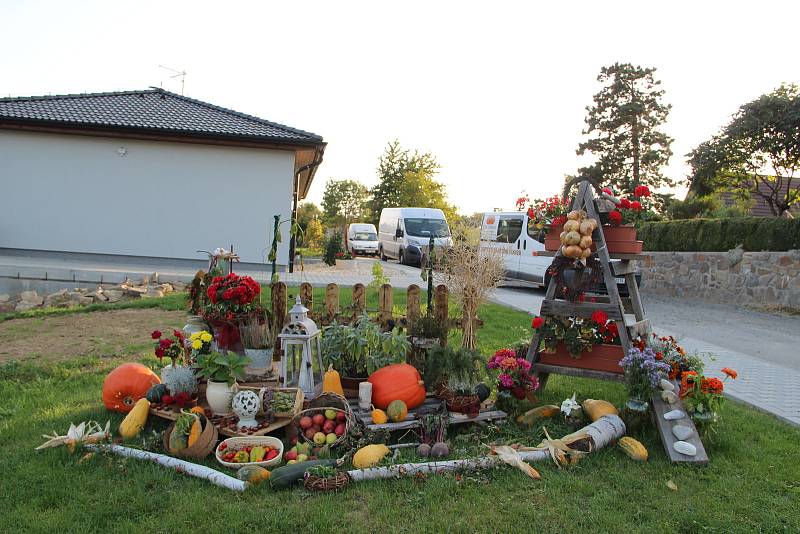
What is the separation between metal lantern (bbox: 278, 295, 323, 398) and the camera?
4656mm

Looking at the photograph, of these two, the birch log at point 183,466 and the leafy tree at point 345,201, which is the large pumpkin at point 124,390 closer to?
the birch log at point 183,466

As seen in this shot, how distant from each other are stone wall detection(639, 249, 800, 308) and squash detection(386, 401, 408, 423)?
12459mm

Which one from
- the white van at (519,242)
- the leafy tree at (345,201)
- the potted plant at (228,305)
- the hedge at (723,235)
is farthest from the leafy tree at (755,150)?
the leafy tree at (345,201)

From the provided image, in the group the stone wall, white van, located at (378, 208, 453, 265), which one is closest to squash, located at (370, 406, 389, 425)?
the stone wall

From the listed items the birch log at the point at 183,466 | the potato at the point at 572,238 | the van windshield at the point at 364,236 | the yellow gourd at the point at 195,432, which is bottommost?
the birch log at the point at 183,466

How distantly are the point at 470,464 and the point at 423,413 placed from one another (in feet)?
2.84

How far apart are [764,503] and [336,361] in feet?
10.4

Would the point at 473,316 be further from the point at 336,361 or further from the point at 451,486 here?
the point at 451,486

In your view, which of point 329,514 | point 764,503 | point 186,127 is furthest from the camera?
point 186,127

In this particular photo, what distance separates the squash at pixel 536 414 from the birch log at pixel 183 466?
2.19 m

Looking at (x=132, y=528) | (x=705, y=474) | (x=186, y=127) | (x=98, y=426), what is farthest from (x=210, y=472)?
(x=186, y=127)

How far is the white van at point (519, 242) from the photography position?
14.7m

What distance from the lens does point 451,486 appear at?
11.4ft

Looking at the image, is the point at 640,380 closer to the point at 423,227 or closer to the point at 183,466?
the point at 183,466
